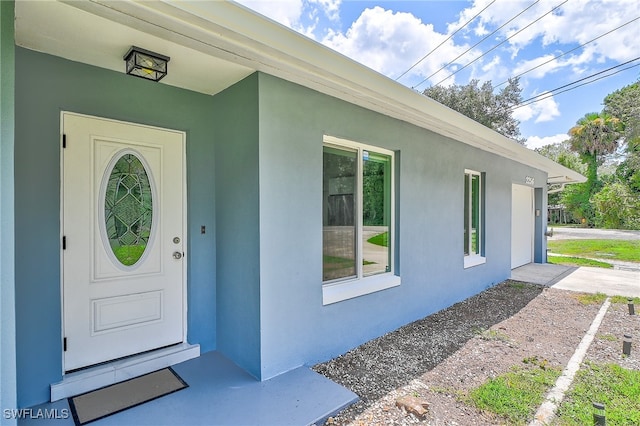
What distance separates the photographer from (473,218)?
6.59 metres

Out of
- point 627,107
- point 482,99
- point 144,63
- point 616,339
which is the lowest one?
point 616,339

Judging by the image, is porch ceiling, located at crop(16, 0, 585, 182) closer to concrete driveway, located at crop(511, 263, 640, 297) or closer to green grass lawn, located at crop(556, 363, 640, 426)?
green grass lawn, located at crop(556, 363, 640, 426)

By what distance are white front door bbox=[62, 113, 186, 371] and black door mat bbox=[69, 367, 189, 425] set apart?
0.30 meters

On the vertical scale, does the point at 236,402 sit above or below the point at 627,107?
below

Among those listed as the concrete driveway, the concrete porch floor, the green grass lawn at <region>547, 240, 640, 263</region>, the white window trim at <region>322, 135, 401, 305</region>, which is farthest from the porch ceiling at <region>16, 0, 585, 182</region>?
the green grass lawn at <region>547, 240, 640, 263</region>

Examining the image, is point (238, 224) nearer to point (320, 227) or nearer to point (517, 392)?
point (320, 227)

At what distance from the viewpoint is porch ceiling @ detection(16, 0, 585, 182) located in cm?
201

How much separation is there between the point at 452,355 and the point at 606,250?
13.7 m

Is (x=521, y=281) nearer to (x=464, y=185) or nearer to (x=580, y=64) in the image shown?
(x=464, y=185)

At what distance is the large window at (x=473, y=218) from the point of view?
249 inches

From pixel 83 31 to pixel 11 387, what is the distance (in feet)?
7.77

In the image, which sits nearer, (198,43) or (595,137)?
(198,43)

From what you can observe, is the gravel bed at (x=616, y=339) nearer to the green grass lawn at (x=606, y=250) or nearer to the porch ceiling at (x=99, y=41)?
the porch ceiling at (x=99, y=41)

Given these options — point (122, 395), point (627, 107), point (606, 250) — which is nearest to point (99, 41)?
point (122, 395)
